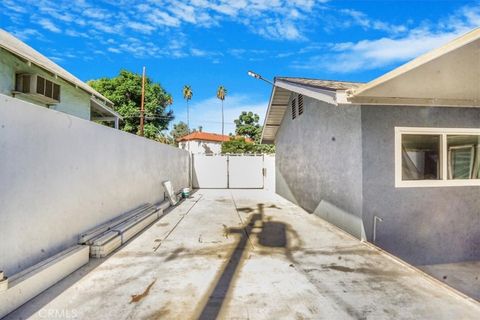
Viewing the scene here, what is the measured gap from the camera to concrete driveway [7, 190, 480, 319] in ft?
7.86

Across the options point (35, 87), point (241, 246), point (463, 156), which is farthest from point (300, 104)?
point (35, 87)

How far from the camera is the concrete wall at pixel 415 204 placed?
15.1 ft

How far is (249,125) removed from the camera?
41000 millimetres

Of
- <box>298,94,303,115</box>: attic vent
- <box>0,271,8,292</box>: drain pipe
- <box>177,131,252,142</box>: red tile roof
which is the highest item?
<box>177,131,252,142</box>: red tile roof

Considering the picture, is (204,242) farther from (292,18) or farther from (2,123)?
(292,18)

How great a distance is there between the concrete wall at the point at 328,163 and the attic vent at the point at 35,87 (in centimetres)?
725

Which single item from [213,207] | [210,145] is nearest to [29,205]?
[213,207]

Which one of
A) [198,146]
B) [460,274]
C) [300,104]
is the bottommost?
[460,274]

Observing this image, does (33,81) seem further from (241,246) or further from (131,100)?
(131,100)

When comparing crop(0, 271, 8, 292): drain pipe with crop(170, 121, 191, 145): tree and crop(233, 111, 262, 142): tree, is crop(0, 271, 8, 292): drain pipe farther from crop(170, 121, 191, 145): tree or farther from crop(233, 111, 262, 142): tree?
crop(170, 121, 191, 145): tree

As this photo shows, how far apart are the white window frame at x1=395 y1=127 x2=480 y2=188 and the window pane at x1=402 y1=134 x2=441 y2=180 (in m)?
0.07

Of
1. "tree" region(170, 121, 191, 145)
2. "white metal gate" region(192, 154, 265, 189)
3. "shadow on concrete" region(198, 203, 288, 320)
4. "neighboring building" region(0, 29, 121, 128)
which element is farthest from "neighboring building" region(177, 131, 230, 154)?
"shadow on concrete" region(198, 203, 288, 320)

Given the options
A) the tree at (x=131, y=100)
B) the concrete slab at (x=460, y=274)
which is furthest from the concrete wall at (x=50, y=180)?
the tree at (x=131, y=100)

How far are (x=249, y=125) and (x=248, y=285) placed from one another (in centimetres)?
3872
